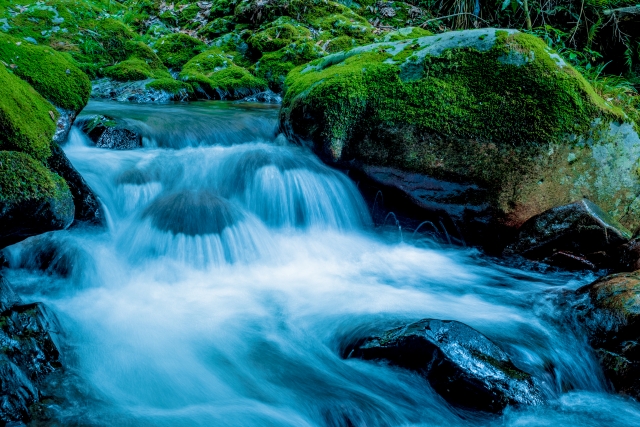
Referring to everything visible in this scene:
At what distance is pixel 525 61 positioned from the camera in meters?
4.84

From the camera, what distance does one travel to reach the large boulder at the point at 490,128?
15.5ft

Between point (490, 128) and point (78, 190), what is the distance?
4232 mm

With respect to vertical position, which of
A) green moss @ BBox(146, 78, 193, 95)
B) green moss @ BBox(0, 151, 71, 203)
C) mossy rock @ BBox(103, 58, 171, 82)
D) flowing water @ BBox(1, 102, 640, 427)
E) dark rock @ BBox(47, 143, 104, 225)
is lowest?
flowing water @ BBox(1, 102, 640, 427)

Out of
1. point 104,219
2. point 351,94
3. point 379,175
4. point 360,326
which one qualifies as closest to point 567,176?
point 379,175

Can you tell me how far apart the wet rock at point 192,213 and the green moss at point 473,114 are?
1.60m

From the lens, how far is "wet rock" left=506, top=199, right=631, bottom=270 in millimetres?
4336

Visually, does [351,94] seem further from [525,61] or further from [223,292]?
[223,292]

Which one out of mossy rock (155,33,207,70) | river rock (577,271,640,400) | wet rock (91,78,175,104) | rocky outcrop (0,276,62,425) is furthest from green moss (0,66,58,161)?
mossy rock (155,33,207,70)

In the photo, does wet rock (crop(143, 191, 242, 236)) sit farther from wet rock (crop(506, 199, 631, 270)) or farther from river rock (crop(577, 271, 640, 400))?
river rock (crop(577, 271, 640, 400))

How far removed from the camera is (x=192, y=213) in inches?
179

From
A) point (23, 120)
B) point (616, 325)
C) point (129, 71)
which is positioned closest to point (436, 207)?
point (616, 325)

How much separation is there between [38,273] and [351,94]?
3.71 meters

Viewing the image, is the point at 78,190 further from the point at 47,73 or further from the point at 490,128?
the point at 490,128

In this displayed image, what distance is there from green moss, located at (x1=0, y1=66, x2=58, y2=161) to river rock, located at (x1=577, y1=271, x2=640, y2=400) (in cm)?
435
